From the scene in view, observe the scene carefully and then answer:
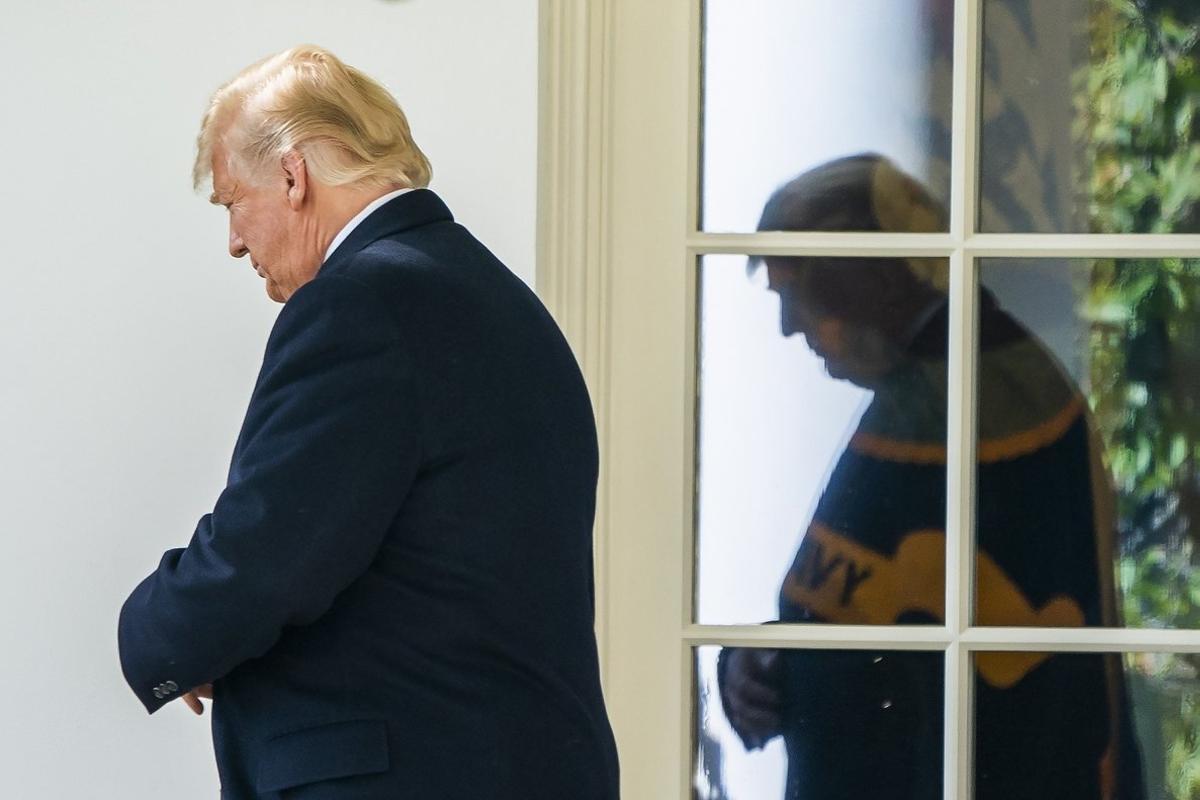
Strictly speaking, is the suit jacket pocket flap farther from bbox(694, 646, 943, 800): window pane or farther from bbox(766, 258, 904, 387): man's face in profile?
bbox(766, 258, 904, 387): man's face in profile

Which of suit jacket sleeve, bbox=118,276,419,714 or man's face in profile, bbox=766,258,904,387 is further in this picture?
man's face in profile, bbox=766,258,904,387

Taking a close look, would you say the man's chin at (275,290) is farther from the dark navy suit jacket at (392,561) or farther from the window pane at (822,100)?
the window pane at (822,100)

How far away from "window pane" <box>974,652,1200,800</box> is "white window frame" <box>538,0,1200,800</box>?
2 centimetres

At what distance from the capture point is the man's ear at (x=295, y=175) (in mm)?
1434

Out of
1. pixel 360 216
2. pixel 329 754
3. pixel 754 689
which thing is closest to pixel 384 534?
pixel 329 754

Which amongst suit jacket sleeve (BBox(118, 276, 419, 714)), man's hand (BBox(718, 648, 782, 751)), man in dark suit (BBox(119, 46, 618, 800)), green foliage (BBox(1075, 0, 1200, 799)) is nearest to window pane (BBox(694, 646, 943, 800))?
man's hand (BBox(718, 648, 782, 751))

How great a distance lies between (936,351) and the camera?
77.8 inches

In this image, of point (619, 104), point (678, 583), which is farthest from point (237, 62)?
point (678, 583)

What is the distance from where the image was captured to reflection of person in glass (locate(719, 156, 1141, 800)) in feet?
6.48

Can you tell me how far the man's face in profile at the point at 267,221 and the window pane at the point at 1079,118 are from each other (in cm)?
100

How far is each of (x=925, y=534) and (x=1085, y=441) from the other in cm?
26

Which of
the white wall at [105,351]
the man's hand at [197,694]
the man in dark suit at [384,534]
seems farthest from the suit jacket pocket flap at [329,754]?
the white wall at [105,351]

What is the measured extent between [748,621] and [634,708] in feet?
0.67

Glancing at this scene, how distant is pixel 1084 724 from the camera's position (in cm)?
198
